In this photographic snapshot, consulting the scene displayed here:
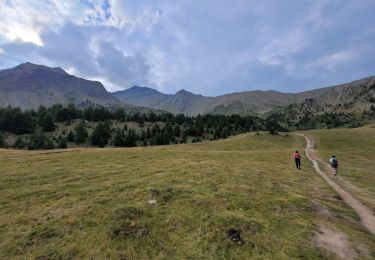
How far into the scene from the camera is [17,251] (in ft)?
43.7

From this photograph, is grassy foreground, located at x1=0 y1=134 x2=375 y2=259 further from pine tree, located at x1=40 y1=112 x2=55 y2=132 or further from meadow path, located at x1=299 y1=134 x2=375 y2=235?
pine tree, located at x1=40 y1=112 x2=55 y2=132

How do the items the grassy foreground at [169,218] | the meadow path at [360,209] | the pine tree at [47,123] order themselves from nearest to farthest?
the grassy foreground at [169,218], the meadow path at [360,209], the pine tree at [47,123]

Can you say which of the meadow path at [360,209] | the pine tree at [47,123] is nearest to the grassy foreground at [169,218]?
the meadow path at [360,209]

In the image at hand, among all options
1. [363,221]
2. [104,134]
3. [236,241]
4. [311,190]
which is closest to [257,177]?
[311,190]

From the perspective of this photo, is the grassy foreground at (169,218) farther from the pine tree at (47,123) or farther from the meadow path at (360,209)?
the pine tree at (47,123)

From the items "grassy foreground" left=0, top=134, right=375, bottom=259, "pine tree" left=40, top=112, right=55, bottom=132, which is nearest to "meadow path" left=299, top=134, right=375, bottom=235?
"grassy foreground" left=0, top=134, right=375, bottom=259

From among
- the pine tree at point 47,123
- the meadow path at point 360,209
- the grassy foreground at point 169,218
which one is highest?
the pine tree at point 47,123

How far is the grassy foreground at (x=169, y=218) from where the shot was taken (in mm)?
12914

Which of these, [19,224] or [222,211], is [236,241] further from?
[19,224]

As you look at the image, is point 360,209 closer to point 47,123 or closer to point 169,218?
point 169,218

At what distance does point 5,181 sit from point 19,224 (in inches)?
538

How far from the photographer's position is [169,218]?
644 inches

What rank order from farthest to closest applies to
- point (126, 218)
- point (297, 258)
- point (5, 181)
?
point (5, 181) → point (126, 218) → point (297, 258)

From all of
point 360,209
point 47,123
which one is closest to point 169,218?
point 360,209
